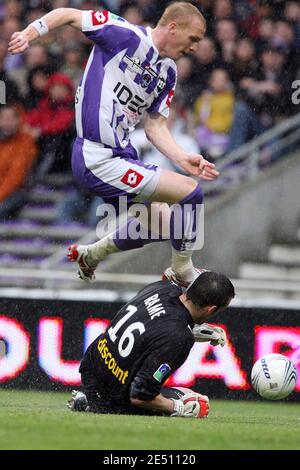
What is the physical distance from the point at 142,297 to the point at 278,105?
662 cm

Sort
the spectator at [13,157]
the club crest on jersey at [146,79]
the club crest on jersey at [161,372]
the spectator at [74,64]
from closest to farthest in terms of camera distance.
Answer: the club crest on jersey at [161,372]
the club crest on jersey at [146,79]
the spectator at [13,157]
the spectator at [74,64]

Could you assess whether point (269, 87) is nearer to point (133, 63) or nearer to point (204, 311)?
point (133, 63)

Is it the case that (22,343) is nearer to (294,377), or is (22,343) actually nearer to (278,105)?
(294,377)

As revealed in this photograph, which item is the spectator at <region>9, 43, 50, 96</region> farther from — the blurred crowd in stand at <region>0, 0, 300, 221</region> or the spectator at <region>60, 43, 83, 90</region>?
the spectator at <region>60, 43, 83, 90</region>

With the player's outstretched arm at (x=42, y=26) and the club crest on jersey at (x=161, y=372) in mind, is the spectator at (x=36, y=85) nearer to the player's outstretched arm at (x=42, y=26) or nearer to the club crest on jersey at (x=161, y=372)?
the player's outstretched arm at (x=42, y=26)

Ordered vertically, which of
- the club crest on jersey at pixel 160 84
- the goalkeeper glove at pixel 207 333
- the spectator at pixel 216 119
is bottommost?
the goalkeeper glove at pixel 207 333

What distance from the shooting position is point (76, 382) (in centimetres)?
1133

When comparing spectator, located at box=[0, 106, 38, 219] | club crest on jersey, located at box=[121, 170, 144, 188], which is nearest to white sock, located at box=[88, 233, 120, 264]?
club crest on jersey, located at box=[121, 170, 144, 188]

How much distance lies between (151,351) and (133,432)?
1127 millimetres

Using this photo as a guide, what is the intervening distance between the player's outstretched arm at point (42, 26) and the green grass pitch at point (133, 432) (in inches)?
92.3

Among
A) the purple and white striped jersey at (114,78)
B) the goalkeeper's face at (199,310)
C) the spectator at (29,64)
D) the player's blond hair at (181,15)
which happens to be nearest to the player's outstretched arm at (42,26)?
the purple and white striped jersey at (114,78)

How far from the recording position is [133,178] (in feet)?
28.6

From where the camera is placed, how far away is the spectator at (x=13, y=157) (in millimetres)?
13828

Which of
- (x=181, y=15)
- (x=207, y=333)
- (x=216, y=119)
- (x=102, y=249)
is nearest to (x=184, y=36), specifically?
(x=181, y=15)
